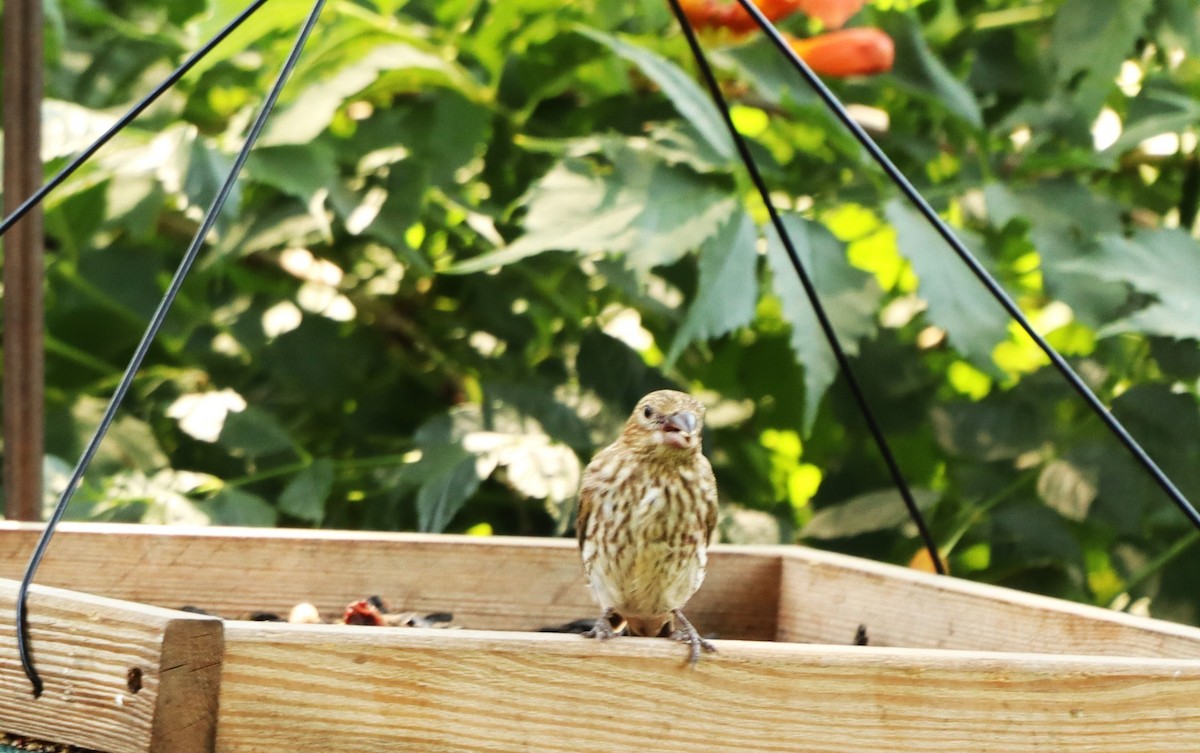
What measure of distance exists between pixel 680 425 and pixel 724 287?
328 mm

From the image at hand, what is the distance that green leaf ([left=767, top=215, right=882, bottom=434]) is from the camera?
147 centimetres

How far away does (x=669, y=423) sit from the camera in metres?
1.22

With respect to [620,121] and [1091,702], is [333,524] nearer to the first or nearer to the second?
[620,121]

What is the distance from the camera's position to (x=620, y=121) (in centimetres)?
195

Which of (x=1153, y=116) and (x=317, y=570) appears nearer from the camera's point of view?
(x=317, y=570)

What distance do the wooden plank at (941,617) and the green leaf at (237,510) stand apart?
63cm

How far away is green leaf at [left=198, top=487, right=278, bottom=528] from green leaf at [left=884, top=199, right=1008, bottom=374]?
814 mm

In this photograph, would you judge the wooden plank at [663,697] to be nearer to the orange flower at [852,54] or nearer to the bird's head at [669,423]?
the bird's head at [669,423]

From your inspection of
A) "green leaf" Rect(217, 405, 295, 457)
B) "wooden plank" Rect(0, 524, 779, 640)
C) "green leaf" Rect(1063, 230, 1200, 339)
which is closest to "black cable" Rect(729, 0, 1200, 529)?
"green leaf" Rect(1063, 230, 1200, 339)

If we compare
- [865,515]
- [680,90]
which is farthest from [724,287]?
[865,515]

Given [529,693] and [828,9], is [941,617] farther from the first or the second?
[828,9]

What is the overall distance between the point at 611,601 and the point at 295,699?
0.41m

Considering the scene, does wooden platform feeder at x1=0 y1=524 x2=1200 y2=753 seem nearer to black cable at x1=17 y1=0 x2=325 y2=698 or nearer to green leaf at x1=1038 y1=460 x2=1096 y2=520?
black cable at x1=17 y1=0 x2=325 y2=698

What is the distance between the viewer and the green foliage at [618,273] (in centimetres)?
158
